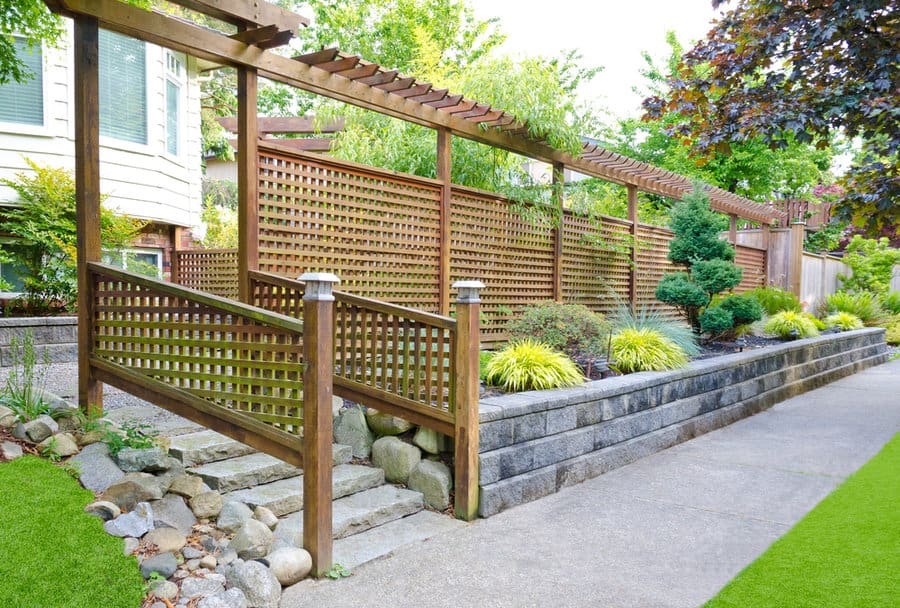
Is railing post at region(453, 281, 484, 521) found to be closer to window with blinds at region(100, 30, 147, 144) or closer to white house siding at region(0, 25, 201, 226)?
white house siding at region(0, 25, 201, 226)

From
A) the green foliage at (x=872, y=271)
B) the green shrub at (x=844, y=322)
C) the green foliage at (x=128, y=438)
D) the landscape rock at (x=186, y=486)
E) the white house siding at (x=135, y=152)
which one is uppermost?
the white house siding at (x=135, y=152)

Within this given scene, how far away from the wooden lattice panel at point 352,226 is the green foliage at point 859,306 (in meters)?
10.7

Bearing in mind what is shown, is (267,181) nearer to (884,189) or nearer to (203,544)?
(203,544)

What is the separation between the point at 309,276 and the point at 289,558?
1.22m

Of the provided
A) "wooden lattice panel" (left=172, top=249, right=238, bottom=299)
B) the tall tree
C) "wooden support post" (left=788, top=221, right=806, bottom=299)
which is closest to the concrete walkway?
the tall tree

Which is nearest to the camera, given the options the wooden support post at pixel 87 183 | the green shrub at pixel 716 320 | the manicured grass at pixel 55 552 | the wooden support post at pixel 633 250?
the manicured grass at pixel 55 552

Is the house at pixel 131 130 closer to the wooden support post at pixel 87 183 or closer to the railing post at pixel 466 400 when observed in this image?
the wooden support post at pixel 87 183

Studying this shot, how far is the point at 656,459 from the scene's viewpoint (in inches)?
200

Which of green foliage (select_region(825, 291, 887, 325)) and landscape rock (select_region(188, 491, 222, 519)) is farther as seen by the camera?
green foliage (select_region(825, 291, 887, 325))

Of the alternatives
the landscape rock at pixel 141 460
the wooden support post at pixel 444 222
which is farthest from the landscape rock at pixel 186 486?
the wooden support post at pixel 444 222

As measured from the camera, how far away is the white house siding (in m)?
7.21

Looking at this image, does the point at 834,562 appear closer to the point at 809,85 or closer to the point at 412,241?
the point at 412,241

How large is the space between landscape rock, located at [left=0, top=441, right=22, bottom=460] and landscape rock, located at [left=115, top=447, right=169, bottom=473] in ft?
1.40

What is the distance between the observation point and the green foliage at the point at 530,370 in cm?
463
